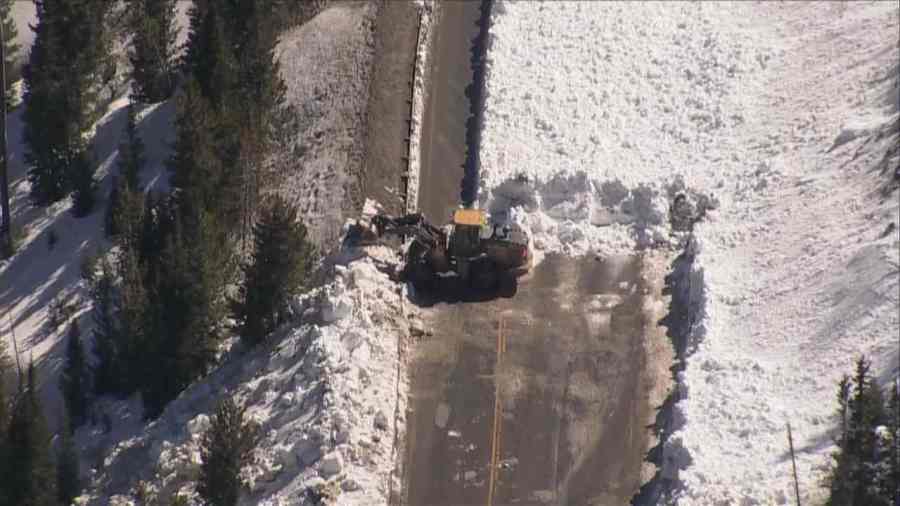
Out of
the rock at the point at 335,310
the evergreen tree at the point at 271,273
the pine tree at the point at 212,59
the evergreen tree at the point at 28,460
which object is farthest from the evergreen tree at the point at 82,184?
the evergreen tree at the point at 28,460

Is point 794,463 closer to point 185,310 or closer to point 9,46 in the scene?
point 185,310

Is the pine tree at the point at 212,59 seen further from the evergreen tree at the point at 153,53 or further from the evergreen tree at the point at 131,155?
the evergreen tree at the point at 153,53

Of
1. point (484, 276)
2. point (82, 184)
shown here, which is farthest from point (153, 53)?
point (484, 276)

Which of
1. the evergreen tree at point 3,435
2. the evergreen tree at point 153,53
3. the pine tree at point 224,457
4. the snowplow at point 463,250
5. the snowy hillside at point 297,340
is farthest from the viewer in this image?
the evergreen tree at point 153,53

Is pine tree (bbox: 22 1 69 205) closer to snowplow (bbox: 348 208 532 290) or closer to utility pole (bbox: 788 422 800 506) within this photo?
snowplow (bbox: 348 208 532 290)

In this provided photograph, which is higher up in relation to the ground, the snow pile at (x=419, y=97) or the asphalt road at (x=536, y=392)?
the snow pile at (x=419, y=97)

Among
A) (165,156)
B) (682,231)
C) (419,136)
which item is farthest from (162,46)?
(682,231)

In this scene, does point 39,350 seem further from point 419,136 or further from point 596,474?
point 596,474
